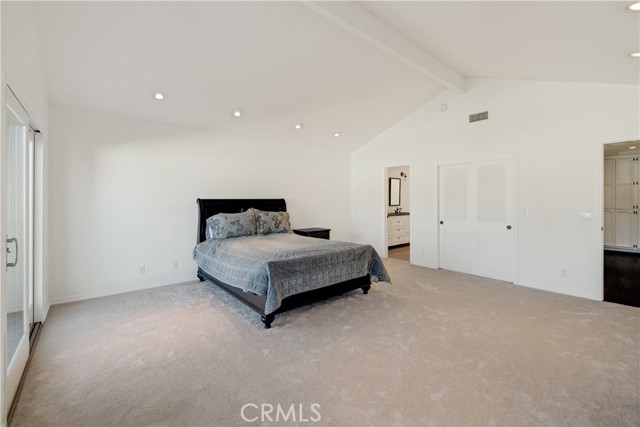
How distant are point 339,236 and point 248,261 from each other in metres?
3.80

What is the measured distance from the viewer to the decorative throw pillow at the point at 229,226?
438cm

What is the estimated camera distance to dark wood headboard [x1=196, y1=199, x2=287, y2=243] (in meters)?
4.61

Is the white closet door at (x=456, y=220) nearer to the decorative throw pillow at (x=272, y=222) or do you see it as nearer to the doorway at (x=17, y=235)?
the decorative throw pillow at (x=272, y=222)

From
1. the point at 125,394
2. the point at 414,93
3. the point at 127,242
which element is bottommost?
the point at 125,394

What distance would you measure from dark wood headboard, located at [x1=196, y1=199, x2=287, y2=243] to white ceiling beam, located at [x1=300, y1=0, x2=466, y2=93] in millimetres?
3166

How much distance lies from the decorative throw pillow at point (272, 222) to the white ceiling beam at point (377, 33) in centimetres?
296

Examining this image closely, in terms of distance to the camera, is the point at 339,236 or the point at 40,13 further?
the point at 339,236

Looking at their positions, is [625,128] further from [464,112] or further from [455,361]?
[455,361]

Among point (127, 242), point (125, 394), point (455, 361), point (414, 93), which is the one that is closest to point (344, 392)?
point (455, 361)

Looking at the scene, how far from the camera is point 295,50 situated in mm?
3332

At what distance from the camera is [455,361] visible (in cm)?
233

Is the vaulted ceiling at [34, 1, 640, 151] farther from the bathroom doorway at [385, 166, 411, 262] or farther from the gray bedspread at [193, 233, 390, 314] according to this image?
the bathroom doorway at [385, 166, 411, 262]

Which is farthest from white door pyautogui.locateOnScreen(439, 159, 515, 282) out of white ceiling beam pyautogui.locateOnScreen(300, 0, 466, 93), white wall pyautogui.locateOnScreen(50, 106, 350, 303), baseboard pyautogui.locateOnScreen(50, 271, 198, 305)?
baseboard pyautogui.locateOnScreen(50, 271, 198, 305)

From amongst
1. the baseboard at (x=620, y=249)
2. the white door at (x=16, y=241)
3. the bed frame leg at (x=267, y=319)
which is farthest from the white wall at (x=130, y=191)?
the baseboard at (x=620, y=249)
